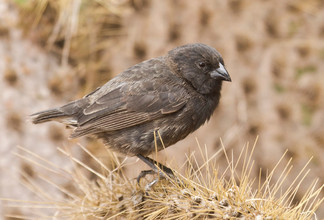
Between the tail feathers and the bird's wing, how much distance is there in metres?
0.18

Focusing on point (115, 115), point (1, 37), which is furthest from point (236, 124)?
point (1, 37)

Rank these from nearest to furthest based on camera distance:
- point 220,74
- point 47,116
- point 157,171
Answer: point 157,171
point 220,74
point 47,116

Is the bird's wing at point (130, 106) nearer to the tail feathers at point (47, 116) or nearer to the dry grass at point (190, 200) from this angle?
the tail feathers at point (47, 116)

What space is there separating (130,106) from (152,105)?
165 mm

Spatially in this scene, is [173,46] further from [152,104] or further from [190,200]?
[190,200]

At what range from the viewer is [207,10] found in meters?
5.85

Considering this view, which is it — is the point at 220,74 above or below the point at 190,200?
above

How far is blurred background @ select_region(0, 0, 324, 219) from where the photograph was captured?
519 centimetres

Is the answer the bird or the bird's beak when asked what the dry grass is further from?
the bird's beak

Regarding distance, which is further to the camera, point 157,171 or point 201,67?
point 201,67

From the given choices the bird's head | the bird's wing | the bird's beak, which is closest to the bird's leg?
the bird's wing

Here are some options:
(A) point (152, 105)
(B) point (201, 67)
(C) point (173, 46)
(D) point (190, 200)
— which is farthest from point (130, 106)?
(C) point (173, 46)

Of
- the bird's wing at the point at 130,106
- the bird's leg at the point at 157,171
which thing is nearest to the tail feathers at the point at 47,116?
the bird's wing at the point at 130,106

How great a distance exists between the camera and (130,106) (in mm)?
3506
